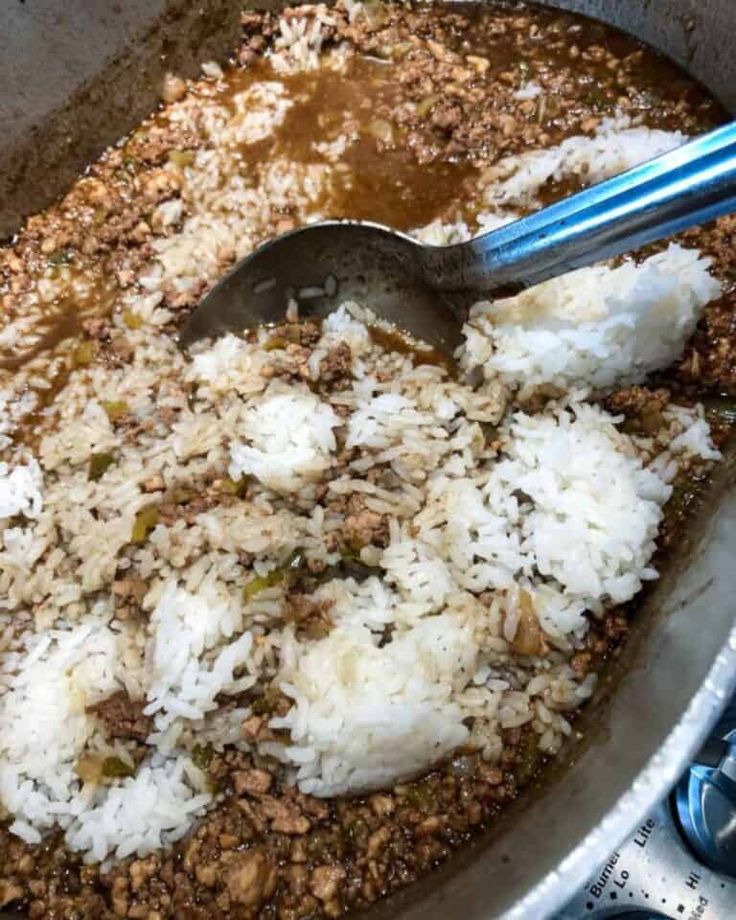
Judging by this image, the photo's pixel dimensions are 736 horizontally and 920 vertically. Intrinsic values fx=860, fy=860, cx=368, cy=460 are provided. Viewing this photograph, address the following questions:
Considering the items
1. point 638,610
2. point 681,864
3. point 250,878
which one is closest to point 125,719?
point 250,878

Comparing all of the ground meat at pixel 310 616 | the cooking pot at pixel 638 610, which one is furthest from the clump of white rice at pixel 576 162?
the ground meat at pixel 310 616

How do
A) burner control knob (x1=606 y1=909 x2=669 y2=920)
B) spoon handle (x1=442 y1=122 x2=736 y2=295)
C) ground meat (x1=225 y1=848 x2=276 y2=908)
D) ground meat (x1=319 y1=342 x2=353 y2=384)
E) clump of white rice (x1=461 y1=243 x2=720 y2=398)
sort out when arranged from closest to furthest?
1. spoon handle (x1=442 y1=122 x2=736 y2=295)
2. ground meat (x1=225 y1=848 x2=276 y2=908)
3. burner control knob (x1=606 y1=909 x2=669 y2=920)
4. clump of white rice (x1=461 y1=243 x2=720 y2=398)
5. ground meat (x1=319 y1=342 x2=353 y2=384)

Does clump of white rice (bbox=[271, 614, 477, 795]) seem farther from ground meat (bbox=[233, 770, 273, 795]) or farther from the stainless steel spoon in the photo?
the stainless steel spoon

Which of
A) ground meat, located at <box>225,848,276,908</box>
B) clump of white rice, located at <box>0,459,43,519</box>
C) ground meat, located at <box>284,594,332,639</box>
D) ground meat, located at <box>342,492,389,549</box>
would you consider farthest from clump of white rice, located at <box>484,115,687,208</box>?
ground meat, located at <box>225,848,276,908</box>

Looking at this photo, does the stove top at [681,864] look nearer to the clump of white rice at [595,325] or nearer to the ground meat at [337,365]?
the clump of white rice at [595,325]

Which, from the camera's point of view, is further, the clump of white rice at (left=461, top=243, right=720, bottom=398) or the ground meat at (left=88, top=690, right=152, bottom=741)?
the clump of white rice at (left=461, top=243, right=720, bottom=398)

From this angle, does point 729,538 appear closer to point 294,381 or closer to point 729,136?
point 729,136

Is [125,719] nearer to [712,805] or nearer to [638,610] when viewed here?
[638,610]

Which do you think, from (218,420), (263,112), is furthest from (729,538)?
(263,112)

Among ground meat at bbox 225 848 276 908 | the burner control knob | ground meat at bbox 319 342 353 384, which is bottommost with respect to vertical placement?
the burner control knob
